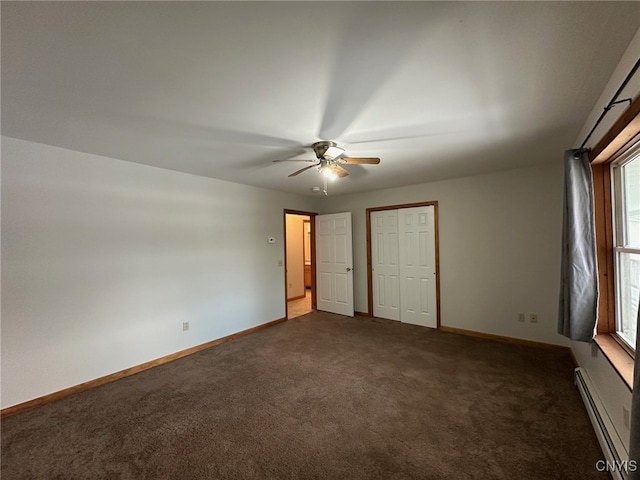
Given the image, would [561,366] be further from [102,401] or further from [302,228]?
[302,228]

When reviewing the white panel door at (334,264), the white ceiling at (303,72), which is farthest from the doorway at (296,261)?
the white ceiling at (303,72)

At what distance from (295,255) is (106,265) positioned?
4445mm

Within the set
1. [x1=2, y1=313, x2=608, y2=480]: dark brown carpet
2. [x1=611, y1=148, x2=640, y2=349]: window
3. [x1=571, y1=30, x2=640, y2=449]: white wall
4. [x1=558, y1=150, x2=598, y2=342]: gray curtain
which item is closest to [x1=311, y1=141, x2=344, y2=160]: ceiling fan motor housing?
[x1=571, y1=30, x2=640, y2=449]: white wall

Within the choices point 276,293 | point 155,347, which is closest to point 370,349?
point 276,293

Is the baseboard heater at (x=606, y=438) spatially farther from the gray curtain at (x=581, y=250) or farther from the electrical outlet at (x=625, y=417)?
the gray curtain at (x=581, y=250)

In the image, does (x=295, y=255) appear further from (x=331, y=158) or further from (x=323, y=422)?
(x=323, y=422)

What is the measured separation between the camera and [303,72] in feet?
4.80

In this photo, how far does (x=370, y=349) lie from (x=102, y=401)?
9.39 feet

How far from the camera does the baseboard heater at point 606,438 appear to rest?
149cm

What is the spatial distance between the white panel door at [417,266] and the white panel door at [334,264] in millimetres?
979

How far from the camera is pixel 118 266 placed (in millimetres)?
2943

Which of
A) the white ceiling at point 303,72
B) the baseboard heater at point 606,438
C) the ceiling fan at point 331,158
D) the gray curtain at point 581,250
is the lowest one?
the baseboard heater at point 606,438

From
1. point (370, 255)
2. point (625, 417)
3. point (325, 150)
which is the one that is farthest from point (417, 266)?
point (625, 417)

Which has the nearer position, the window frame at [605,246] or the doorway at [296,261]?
the window frame at [605,246]
